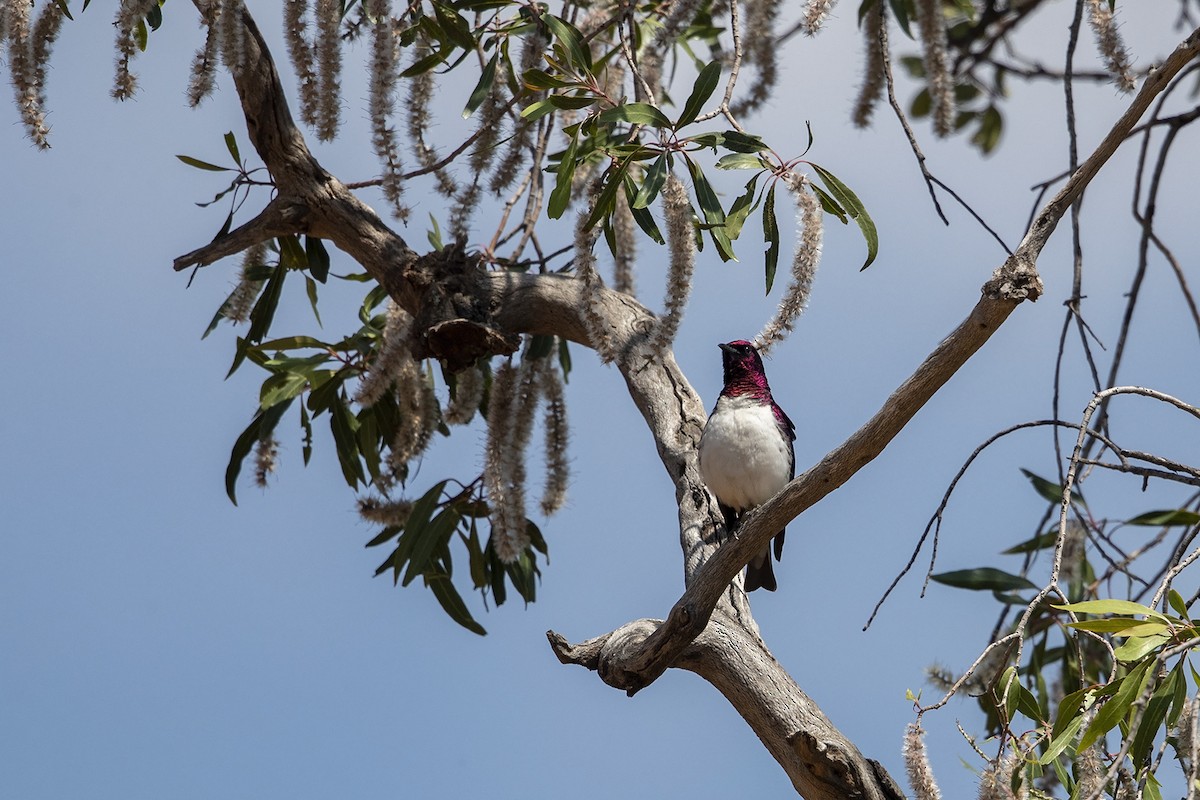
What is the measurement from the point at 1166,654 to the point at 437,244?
3.60 meters

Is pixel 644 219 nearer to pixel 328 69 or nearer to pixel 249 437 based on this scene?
pixel 328 69

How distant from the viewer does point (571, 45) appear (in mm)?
3508

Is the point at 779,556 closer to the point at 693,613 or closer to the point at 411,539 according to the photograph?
the point at 411,539

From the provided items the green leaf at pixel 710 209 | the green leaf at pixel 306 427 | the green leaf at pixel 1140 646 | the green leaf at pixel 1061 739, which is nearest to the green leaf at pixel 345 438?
the green leaf at pixel 306 427

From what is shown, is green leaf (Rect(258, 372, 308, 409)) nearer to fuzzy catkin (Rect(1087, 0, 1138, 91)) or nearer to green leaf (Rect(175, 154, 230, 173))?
green leaf (Rect(175, 154, 230, 173))

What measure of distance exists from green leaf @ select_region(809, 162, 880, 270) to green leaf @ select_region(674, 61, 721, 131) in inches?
13.2

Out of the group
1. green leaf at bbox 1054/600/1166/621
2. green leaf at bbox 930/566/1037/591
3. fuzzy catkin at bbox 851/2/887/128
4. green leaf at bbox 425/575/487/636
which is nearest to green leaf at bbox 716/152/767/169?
fuzzy catkin at bbox 851/2/887/128

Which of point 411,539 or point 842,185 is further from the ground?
point 842,185

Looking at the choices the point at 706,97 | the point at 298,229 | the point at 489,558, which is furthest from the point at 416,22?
the point at 489,558

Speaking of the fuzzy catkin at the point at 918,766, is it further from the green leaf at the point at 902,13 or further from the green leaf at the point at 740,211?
the green leaf at the point at 902,13

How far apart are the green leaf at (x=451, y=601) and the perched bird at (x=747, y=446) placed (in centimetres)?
112

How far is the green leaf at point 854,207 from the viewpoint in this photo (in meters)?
3.33

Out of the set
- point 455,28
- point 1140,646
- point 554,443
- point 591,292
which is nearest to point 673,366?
point 554,443

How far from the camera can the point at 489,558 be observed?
207 inches
